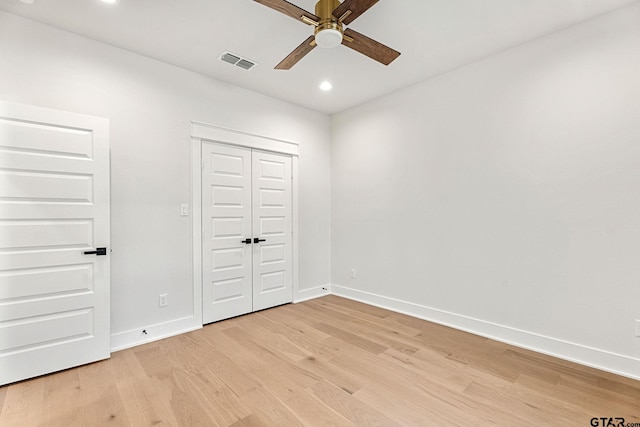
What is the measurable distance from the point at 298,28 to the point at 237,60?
2.81 feet

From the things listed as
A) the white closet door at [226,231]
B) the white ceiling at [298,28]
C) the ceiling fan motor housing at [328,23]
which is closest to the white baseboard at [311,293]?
the white closet door at [226,231]

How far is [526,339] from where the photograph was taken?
2768 millimetres

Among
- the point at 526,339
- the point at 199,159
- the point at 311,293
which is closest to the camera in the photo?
the point at 526,339

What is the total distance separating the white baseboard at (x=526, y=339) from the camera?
2311 millimetres

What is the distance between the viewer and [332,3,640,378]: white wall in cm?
234

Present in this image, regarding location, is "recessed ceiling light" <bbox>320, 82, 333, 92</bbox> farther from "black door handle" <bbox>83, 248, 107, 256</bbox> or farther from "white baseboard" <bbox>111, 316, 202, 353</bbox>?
"white baseboard" <bbox>111, 316, 202, 353</bbox>

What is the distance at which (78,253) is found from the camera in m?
2.50

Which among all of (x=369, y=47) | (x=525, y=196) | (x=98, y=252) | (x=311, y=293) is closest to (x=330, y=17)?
(x=369, y=47)

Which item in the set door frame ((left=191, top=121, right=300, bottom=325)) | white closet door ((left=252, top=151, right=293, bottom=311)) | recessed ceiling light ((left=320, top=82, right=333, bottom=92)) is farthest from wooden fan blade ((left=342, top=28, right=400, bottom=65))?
white closet door ((left=252, top=151, right=293, bottom=311))

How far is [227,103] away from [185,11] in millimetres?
1252

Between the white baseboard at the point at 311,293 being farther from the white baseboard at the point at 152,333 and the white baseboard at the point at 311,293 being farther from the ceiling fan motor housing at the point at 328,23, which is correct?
the ceiling fan motor housing at the point at 328,23

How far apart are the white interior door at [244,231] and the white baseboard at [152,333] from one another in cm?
21

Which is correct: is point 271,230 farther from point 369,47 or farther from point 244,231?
point 369,47

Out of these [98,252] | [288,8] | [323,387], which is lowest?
[323,387]
